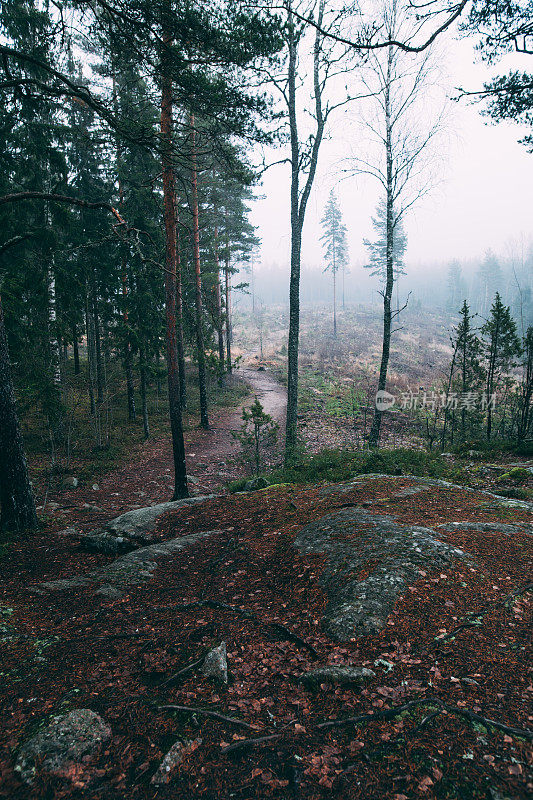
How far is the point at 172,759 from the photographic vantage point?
79.7 inches

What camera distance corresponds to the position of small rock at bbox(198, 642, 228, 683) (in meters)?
2.66

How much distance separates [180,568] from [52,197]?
578 cm

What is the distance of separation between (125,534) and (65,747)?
4.02 meters

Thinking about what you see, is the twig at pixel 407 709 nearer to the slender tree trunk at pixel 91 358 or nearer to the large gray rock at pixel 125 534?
the large gray rock at pixel 125 534

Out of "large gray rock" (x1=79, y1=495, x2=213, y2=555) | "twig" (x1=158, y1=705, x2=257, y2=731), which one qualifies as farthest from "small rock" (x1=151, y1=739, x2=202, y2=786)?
"large gray rock" (x1=79, y1=495, x2=213, y2=555)

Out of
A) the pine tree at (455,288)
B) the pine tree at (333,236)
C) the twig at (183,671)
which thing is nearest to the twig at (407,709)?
the twig at (183,671)

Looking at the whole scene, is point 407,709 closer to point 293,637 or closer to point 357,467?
point 293,637

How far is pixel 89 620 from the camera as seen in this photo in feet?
11.8

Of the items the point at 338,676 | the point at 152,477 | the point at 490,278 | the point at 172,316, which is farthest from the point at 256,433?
the point at 490,278

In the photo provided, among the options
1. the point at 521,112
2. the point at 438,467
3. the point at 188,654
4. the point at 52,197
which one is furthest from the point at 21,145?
the point at 438,467

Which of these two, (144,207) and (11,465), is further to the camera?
(144,207)

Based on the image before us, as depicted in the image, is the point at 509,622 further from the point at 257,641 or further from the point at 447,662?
the point at 257,641

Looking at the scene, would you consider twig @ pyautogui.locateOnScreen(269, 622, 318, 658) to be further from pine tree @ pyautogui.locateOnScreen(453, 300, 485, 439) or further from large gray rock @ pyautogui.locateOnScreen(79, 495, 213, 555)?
pine tree @ pyautogui.locateOnScreen(453, 300, 485, 439)

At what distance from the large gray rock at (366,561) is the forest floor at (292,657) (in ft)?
0.07
